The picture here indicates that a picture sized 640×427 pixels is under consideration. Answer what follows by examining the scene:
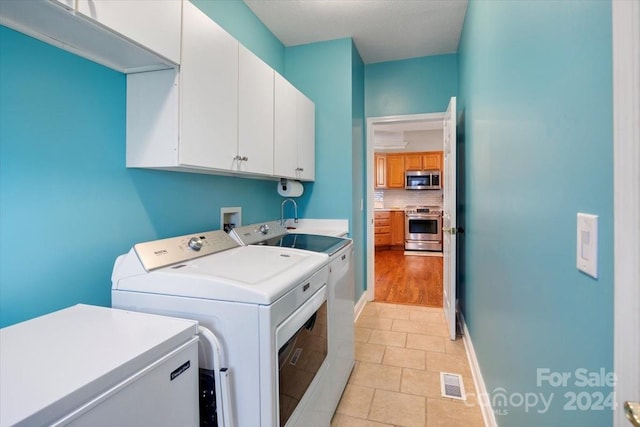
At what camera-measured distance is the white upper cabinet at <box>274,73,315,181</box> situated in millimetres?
2141

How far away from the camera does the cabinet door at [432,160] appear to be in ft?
21.8

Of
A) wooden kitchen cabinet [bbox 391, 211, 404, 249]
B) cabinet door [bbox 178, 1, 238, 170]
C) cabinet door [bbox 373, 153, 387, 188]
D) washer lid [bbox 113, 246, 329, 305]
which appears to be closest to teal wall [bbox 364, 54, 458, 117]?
cabinet door [bbox 178, 1, 238, 170]

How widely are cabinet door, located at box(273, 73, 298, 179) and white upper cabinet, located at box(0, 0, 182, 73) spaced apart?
91cm

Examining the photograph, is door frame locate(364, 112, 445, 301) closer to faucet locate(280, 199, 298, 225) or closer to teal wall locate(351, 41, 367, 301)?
teal wall locate(351, 41, 367, 301)

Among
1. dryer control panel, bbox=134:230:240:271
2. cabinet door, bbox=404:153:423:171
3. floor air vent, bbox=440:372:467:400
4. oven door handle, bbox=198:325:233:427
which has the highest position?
cabinet door, bbox=404:153:423:171

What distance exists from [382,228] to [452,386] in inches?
189

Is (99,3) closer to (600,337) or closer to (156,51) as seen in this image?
(156,51)

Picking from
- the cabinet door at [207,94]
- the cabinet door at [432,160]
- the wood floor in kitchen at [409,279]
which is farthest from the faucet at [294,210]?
the cabinet door at [432,160]

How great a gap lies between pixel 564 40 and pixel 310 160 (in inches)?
83.4

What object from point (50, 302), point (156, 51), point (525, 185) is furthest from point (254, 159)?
point (525, 185)

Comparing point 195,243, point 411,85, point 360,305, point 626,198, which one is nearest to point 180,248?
point 195,243

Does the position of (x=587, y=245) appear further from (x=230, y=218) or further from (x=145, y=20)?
(x=230, y=218)

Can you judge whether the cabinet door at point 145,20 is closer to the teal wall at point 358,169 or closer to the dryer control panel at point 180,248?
the dryer control panel at point 180,248

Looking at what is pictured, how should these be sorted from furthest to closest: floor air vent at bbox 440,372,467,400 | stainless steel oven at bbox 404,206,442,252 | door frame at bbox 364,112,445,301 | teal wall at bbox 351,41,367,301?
1. stainless steel oven at bbox 404,206,442,252
2. door frame at bbox 364,112,445,301
3. teal wall at bbox 351,41,367,301
4. floor air vent at bbox 440,372,467,400
